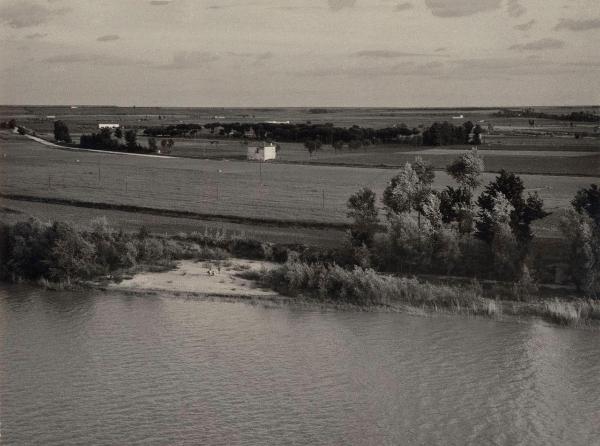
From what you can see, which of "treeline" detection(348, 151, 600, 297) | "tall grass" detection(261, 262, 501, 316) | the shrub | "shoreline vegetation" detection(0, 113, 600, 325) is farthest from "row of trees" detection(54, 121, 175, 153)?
"tall grass" detection(261, 262, 501, 316)

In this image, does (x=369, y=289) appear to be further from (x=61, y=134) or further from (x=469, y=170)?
(x=61, y=134)

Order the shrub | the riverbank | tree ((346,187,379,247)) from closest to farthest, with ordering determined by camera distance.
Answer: the riverbank < the shrub < tree ((346,187,379,247))

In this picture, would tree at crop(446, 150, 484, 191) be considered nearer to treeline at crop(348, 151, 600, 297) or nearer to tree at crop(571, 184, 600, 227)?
treeline at crop(348, 151, 600, 297)

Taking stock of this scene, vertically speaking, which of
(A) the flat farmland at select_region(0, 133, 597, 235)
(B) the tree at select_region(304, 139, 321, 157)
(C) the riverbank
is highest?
(B) the tree at select_region(304, 139, 321, 157)

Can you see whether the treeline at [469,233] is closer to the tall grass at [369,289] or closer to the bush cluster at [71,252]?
the tall grass at [369,289]

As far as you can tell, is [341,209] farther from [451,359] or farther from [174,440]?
[174,440]

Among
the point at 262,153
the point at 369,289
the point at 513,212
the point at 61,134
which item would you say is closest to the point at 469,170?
the point at 513,212

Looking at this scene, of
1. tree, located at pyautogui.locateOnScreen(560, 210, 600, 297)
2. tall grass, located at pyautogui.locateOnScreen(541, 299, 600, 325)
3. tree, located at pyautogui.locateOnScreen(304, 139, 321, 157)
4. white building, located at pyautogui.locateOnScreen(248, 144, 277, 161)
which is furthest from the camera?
tree, located at pyautogui.locateOnScreen(304, 139, 321, 157)
